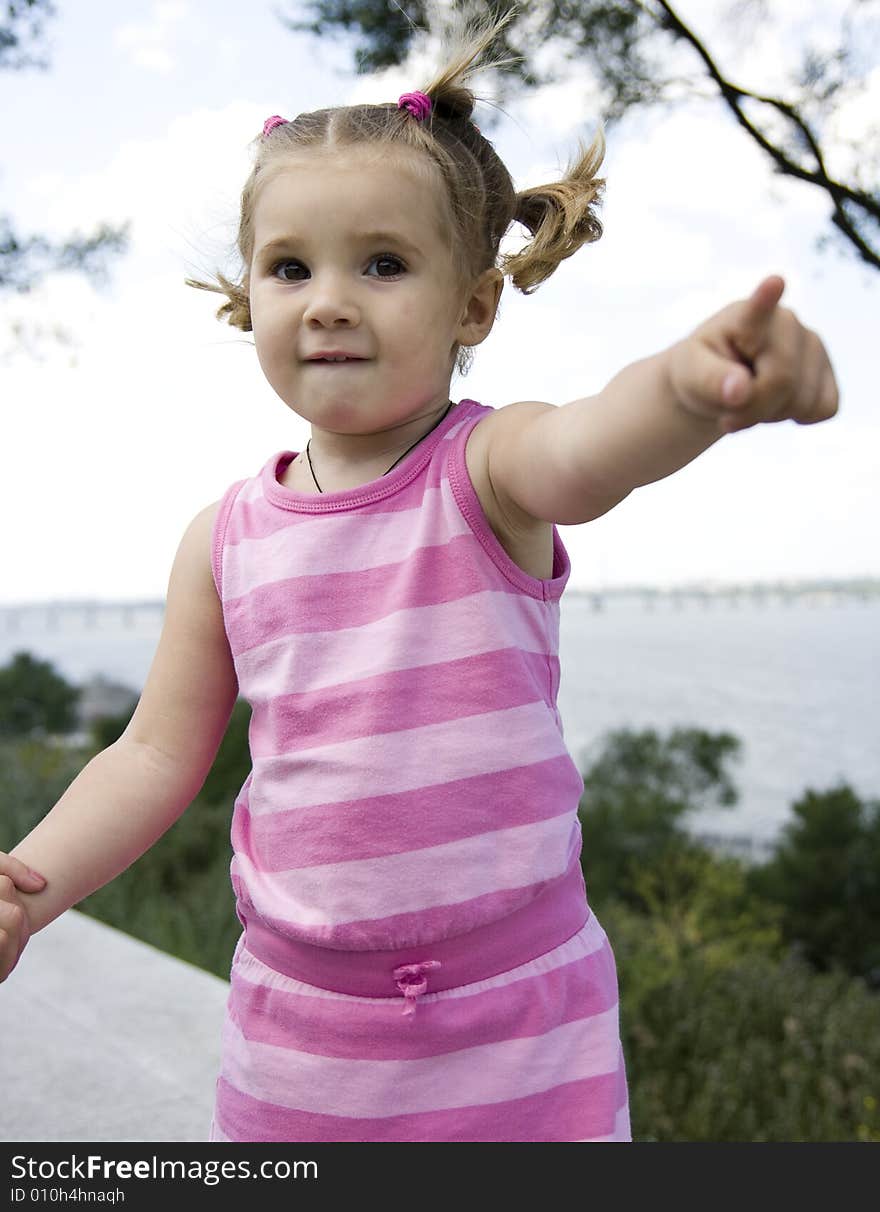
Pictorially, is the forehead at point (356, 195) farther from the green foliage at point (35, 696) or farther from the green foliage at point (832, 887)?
the green foliage at point (35, 696)

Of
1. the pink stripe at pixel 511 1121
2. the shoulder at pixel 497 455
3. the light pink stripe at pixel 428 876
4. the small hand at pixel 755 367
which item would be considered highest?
the small hand at pixel 755 367

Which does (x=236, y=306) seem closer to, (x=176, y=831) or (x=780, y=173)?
(x=780, y=173)

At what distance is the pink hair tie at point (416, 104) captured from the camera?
4.12 ft

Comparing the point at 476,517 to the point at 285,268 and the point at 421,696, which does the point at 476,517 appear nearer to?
the point at 421,696

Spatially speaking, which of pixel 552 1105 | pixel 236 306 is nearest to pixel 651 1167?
pixel 552 1105

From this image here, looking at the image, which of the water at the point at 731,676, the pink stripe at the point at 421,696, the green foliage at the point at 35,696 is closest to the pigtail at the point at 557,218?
the pink stripe at the point at 421,696

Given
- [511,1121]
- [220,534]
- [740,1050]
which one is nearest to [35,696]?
[740,1050]

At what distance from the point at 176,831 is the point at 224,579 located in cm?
484

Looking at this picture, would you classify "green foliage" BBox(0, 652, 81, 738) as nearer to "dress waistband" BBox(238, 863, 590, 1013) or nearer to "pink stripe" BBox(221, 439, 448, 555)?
"pink stripe" BBox(221, 439, 448, 555)

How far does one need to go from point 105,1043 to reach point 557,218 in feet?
7.16

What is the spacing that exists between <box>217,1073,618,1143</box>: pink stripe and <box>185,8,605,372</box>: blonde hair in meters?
0.76

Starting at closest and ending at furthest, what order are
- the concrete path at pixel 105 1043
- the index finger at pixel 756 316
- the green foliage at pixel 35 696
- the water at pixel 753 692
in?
the index finger at pixel 756 316
the concrete path at pixel 105 1043
the green foliage at pixel 35 696
the water at pixel 753 692

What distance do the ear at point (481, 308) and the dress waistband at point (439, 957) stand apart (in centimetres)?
56

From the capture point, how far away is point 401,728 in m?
1.17
